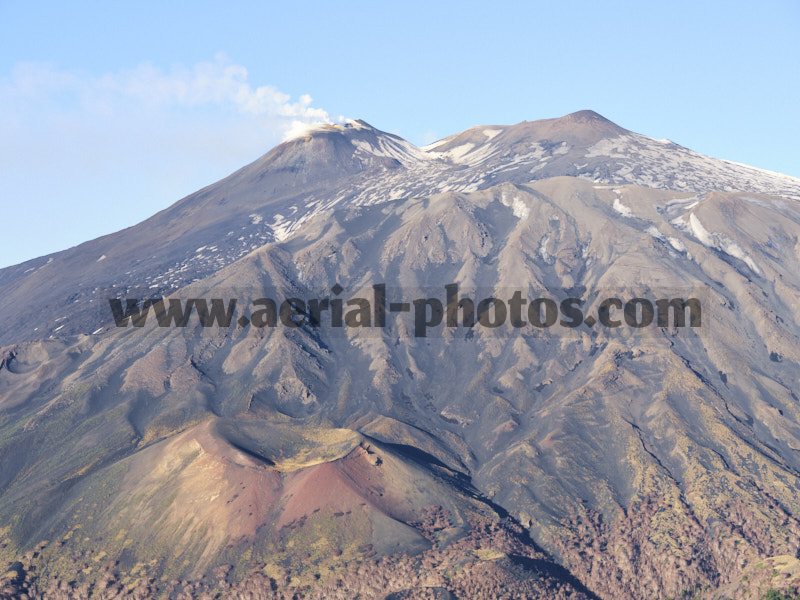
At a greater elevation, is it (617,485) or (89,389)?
(89,389)

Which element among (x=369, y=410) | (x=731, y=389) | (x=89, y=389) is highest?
(x=89, y=389)

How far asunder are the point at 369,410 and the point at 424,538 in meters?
43.7

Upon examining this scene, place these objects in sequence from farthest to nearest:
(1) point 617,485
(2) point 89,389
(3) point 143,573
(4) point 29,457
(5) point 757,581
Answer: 1. (2) point 89,389
2. (4) point 29,457
3. (1) point 617,485
4. (3) point 143,573
5. (5) point 757,581

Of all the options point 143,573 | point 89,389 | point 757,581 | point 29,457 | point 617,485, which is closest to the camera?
point 757,581

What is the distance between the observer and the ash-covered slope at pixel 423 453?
122m

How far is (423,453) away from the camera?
490ft

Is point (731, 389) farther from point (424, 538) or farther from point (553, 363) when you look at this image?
point (424, 538)

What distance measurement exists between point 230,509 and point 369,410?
134 feet

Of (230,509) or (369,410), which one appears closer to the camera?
(230,509)

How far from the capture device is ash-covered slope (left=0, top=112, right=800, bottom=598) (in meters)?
122

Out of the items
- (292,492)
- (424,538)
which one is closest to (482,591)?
(424,538)

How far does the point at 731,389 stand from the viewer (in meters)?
165

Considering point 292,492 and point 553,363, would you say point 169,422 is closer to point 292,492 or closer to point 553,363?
point 292,492

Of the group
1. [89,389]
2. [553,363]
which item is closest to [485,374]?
[553,363]
